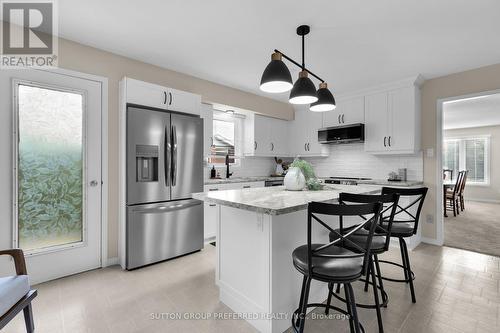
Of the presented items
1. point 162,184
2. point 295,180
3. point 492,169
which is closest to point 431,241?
point 295,180

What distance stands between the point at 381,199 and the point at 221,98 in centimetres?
325

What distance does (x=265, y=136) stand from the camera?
16.8ft

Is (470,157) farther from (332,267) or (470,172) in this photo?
(332,267)

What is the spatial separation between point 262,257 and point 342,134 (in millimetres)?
3389

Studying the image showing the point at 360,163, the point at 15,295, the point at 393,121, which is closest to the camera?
the point at 15,295

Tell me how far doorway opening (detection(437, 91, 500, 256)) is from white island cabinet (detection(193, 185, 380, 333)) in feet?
10.5

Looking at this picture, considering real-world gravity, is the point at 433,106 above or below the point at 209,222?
above

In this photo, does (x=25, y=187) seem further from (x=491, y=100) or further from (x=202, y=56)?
(x=491, y=100)

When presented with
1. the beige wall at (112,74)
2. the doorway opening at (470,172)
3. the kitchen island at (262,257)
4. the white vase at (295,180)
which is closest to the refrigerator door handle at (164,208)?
the beige wall at (112,74)

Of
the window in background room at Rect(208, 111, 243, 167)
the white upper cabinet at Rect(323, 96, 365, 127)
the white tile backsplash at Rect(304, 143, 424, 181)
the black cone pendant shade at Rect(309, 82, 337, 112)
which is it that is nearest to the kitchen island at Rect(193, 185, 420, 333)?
the black cone pendant shade at Rect(309, 82, 337, 112)

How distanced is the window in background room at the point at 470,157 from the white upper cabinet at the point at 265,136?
6896 mm

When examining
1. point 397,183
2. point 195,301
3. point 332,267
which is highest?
point 397,183

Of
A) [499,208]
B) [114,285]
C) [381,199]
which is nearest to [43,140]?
[114,285]

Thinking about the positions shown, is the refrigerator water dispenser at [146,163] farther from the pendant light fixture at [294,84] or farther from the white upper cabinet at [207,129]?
the pendant light fixture at [294,84]
